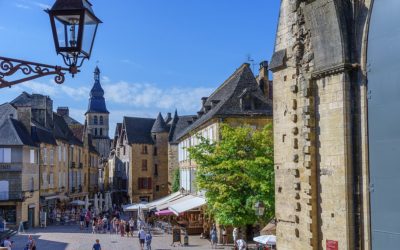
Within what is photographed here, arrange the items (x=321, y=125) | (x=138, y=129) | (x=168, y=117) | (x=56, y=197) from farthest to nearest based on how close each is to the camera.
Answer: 1. (x=168, y=117)
2. (x=138, y=129)
3. (x=56, y=197)
4. (x=321, y=125)

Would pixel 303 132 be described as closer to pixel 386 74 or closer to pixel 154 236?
pixel 386 74

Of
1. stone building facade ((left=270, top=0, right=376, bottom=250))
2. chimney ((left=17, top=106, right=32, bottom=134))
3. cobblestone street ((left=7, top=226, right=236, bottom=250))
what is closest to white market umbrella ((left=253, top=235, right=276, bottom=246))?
stone building facade ((left=270, top=0, right=376, bottom=250))

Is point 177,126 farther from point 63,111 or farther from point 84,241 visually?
point 84,241

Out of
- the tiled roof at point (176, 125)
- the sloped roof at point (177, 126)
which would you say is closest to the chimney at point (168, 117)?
the tiled roof at point (176, 125)

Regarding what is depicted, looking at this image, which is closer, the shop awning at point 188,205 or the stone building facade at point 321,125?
the stone building facade at point 321,125

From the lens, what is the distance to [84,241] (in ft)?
106

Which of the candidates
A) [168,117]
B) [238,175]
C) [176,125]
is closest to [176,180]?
[176,125]

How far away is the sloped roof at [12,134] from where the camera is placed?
39.8 m

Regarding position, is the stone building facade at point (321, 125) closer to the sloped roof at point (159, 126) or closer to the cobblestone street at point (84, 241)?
the cobblestone street at point (84, 241)

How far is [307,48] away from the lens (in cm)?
1239

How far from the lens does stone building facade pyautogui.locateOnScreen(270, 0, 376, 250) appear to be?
10711 mm

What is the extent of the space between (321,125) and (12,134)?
109 feet

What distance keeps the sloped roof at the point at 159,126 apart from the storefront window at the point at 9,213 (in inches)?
1107

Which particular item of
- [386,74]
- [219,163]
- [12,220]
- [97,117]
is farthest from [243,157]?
[97,117]
